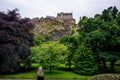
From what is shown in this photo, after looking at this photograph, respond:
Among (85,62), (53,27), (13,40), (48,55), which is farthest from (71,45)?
(53,27)

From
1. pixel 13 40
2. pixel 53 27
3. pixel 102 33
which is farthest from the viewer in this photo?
pixel 53 27

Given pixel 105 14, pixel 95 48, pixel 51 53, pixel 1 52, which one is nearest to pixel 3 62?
pixel 1 52

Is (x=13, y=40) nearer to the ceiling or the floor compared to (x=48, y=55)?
nearer to the ceiling

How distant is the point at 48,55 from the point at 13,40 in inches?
229

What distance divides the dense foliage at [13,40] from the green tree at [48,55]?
4.66 feet

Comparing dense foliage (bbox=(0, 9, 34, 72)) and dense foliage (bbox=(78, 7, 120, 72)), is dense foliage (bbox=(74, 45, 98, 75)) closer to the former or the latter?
dense foliage (bbox=(78, 7, 120, 72))

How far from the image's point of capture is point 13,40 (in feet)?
133

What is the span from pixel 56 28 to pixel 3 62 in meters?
90.5

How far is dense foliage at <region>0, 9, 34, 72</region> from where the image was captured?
3922cm

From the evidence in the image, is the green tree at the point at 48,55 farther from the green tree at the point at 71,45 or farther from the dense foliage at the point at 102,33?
the dense foliage at the point at 102,33

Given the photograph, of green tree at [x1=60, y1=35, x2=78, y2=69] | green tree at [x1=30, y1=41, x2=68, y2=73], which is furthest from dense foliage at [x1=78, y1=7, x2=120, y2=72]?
green tree at [x1=30, y1=41, x2=68, y2=73]

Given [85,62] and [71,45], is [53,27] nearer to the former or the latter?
[71,45]

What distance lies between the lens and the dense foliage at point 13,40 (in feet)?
129

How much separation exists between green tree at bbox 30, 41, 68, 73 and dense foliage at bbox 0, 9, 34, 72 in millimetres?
1420
